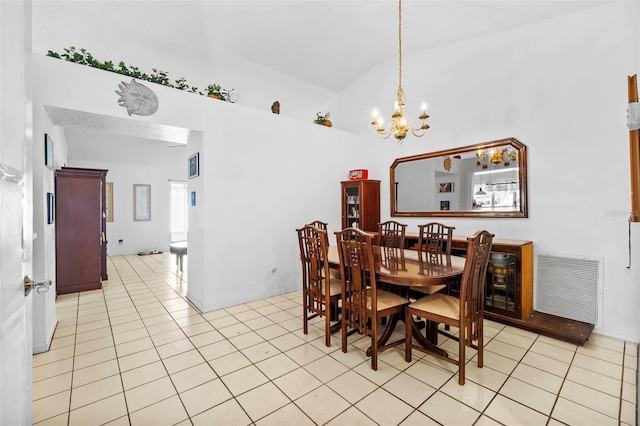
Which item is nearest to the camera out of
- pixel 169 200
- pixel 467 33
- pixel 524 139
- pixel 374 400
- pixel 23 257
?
pixel 23 257

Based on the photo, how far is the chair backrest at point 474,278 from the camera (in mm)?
1994

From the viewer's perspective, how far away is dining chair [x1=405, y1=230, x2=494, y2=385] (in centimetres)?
202

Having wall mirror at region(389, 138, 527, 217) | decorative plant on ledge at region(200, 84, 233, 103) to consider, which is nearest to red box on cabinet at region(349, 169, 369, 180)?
wall mirror at region(389, 138, 527, 217)

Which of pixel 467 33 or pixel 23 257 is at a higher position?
pixel 467 33

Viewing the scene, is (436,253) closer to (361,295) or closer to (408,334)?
(408,334)

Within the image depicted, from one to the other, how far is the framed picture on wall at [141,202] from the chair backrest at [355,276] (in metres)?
7.30

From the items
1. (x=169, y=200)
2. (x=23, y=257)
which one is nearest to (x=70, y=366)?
(x=23, y=257)

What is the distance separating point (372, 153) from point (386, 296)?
304 centimetres

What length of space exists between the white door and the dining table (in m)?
1.93

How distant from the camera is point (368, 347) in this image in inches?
102

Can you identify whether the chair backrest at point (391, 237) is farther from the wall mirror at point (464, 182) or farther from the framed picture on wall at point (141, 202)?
the framed picture on wall at point (141, 202)

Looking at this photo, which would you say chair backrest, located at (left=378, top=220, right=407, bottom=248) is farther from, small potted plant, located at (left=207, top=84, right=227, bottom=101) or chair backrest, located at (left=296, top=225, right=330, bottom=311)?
small potted plant, located at (left=207, top=84, right=227, bottom=101)

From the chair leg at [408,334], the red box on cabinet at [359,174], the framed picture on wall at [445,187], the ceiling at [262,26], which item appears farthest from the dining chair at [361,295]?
the ceiling at [262,26]

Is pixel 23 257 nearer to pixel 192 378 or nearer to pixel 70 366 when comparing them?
pixel 192 378
